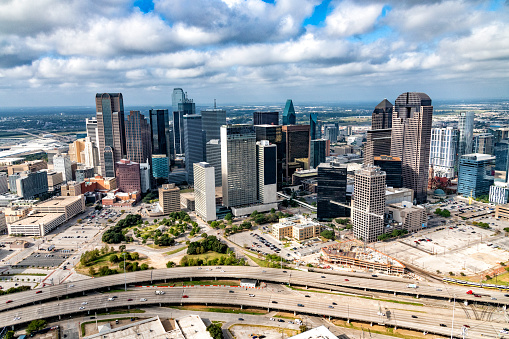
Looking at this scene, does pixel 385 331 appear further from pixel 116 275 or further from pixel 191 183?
pixel 191 183

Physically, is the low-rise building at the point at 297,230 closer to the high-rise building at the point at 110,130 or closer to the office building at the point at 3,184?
the high-rise building at the point at 110,130

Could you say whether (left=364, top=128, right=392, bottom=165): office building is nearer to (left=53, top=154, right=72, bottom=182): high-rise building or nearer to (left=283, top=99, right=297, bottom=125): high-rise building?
(left=283, top=99, right=297, bottom=125): high-rise building

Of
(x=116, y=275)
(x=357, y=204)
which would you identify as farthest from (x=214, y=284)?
(x=357, y=204)

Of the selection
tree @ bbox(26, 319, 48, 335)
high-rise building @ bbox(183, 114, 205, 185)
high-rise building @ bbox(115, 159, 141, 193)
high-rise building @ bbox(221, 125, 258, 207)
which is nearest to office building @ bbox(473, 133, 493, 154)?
high-rise building @ bbox(221, 125, 258, 207)

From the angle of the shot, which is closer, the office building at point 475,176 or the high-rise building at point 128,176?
the office building at point 475,176

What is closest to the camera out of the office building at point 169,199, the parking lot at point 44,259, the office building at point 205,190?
the parking lot at point 44,259

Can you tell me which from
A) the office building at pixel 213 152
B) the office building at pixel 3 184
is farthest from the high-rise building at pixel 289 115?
the office building at pixel 3 184
